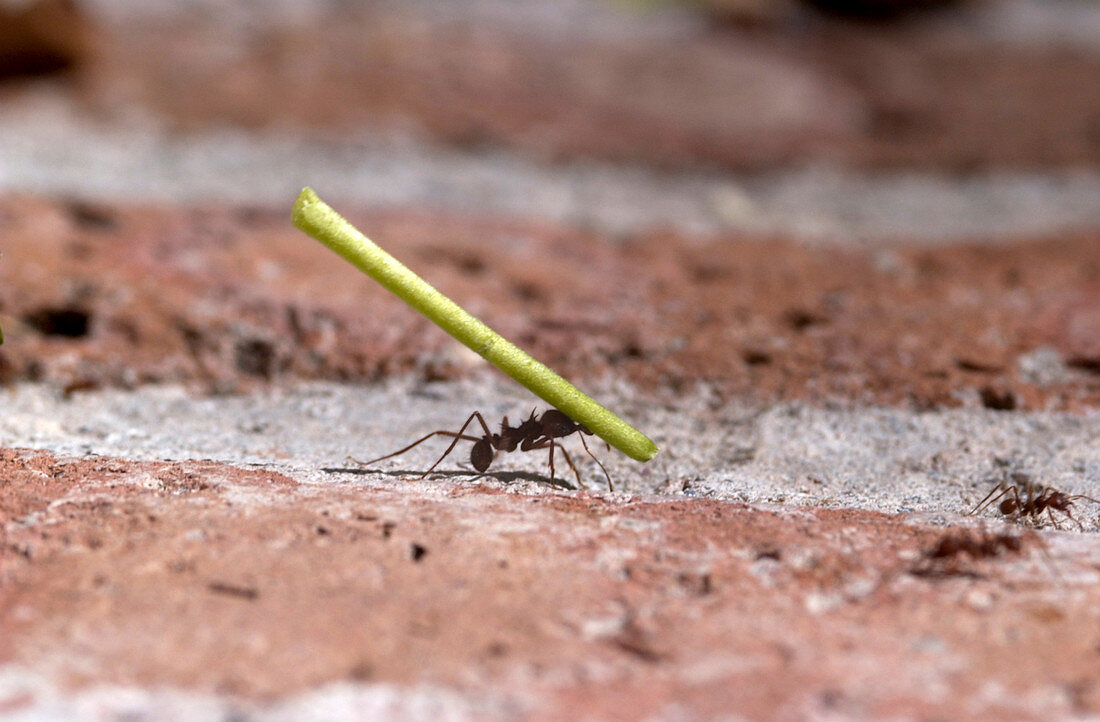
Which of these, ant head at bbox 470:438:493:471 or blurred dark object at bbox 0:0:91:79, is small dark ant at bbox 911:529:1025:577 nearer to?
ant head at bbox 470:438:493:471

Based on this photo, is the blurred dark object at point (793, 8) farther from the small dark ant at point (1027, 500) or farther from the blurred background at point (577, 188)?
the small dark ant at point (1027, 500)

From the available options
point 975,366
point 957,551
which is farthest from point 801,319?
point 957,551

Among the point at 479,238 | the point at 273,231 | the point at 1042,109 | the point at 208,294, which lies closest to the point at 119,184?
the point at 273,231

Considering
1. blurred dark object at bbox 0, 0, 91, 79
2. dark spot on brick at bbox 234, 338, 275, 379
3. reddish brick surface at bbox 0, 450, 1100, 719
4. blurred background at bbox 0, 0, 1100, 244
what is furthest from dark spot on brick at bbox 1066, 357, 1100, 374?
blurred dark object at bbox 0, 0, 91, 79

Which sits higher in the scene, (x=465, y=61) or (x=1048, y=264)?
(x=465, y=61)

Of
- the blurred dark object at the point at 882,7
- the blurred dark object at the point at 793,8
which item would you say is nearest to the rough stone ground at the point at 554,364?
the blurred dark object at the point at 793,8

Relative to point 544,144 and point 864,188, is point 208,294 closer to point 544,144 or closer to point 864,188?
point 544,144
